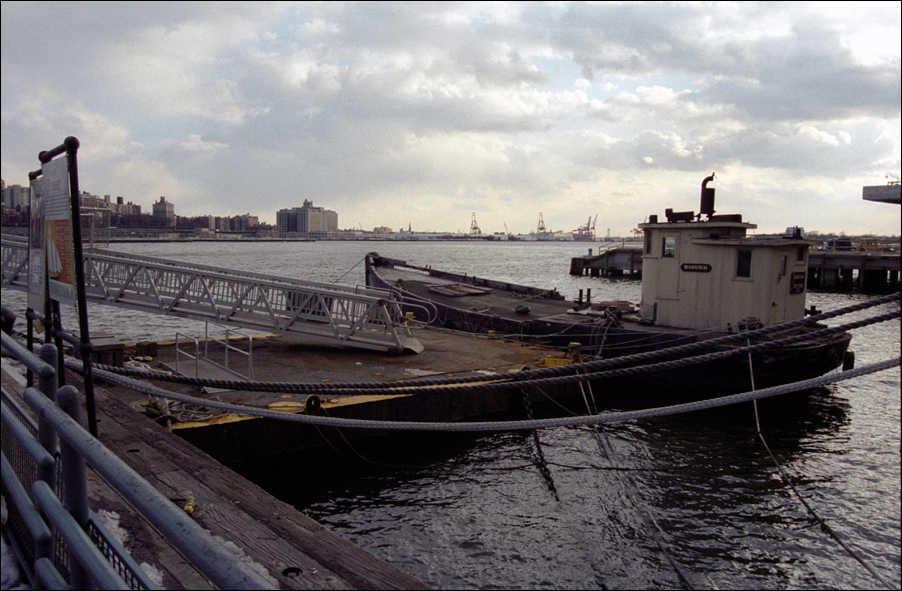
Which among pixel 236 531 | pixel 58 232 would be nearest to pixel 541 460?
pixel 236 531

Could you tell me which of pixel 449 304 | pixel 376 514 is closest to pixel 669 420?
pixel 376 514

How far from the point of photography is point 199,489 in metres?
5.53

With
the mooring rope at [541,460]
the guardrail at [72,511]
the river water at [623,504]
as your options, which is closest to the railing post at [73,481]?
the guardrail at [72,511]

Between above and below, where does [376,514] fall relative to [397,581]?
below

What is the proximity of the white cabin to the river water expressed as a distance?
394cm

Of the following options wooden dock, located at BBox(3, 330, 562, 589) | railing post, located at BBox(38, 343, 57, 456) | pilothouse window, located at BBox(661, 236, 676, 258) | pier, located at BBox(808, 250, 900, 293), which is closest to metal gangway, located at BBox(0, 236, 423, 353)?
wooden dock, located at BBox(3, 330, 562, 589)

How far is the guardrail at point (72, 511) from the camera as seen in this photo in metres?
2.07

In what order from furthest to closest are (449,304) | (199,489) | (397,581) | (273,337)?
(449,304) → (273,337) → (199,489) → (397,581)

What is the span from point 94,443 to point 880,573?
1197 centimetres

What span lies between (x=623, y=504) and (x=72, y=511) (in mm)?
10718

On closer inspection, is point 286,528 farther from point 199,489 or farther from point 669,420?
point 669,420

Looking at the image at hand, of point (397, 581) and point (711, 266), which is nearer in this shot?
point (397, 581)

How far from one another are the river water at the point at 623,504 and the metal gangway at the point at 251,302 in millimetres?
3707

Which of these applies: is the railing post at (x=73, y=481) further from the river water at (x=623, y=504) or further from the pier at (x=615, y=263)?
the pier at (x=615, y=263)
